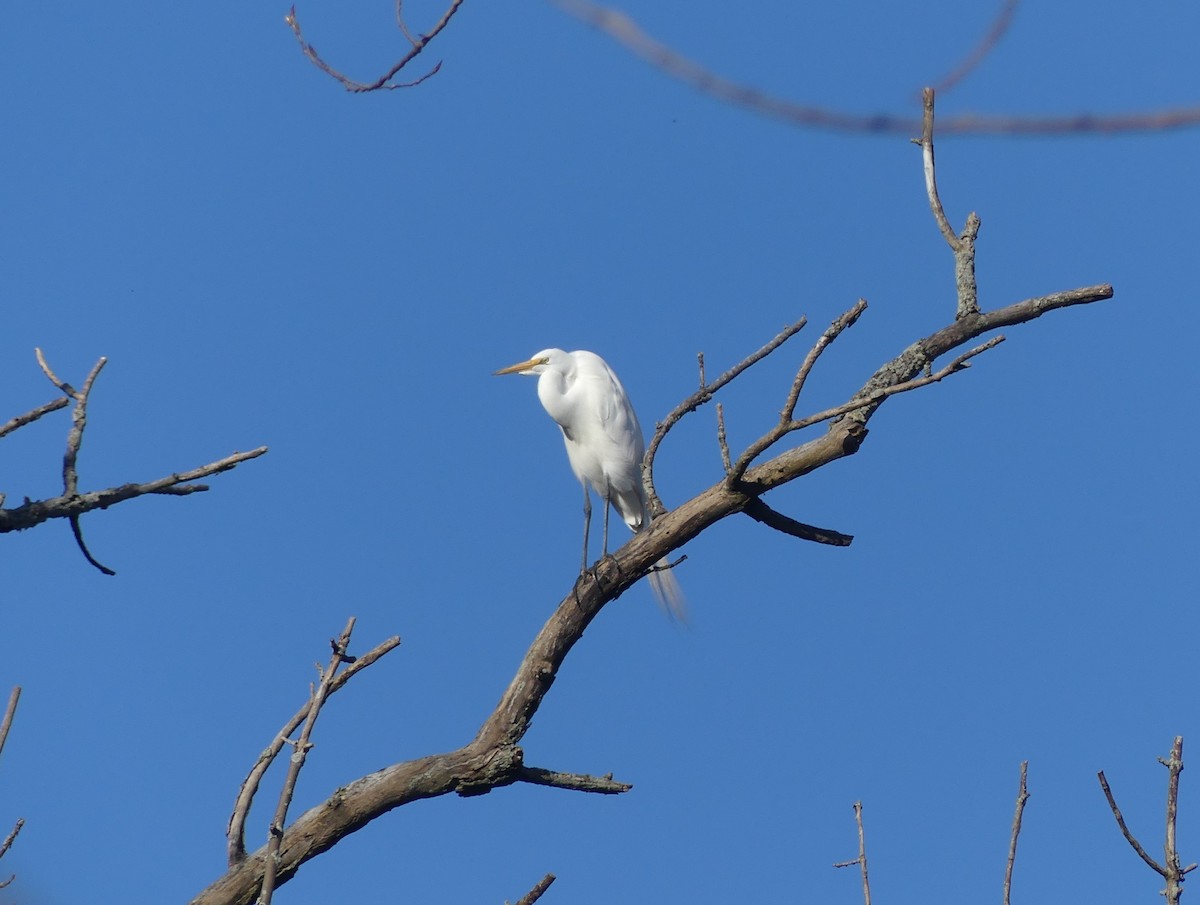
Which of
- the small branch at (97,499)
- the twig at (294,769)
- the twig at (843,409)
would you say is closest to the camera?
the twig at (294,769)

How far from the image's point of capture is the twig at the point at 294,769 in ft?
7.00

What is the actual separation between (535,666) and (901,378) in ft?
5.76

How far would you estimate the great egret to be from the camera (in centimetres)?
742

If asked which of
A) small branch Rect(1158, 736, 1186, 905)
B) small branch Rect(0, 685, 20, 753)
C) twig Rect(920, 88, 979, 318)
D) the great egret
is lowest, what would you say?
small branch Rect(1158, 736, 1186, 905)

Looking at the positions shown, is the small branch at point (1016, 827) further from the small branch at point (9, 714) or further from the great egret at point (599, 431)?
the great egret at point (599, 431)

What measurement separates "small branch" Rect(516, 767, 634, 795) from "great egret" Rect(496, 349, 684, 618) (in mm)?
2652

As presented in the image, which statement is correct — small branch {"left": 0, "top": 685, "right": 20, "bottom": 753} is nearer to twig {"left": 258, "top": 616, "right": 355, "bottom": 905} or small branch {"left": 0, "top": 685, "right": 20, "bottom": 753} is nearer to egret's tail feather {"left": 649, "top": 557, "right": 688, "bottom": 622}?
twig {"left": 258, "top": 616, "right": 355, "bottom": 905}

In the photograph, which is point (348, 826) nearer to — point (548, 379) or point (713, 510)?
point (713, 510)

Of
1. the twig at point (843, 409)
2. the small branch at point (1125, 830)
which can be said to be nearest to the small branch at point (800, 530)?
the twig at point (843, 409)

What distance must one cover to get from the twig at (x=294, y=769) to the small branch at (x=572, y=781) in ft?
6.77

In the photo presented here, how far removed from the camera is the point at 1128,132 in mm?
761

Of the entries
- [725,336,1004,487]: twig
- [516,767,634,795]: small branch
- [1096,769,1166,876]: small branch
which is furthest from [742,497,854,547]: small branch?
[1096,769,1166,876]: small branch

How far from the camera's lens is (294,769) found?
2.29 m

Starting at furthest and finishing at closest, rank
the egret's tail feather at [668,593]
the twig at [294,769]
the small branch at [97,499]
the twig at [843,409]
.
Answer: the egret's tail feather at [668,593]
the twig at [843,409]
the small branch at [97,499]
the twig at [294,769]
